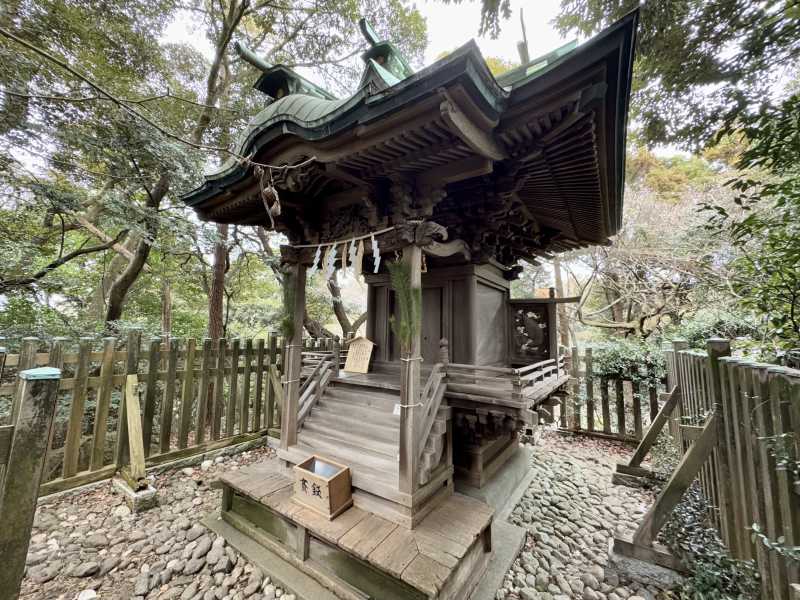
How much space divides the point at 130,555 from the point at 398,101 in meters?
4.47

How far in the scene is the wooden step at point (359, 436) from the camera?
9.61 ft

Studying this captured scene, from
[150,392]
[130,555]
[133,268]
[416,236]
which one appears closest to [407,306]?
[416,236]

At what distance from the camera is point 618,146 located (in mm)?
2395

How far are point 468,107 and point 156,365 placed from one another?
4.69 m

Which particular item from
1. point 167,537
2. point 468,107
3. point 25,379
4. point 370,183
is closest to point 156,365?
point 167,537

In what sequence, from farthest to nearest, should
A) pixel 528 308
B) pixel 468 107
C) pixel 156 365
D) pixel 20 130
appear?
1. pixel 528 308
2. pixel 20 130
3. pixel 156 365
4. pixel 468 107

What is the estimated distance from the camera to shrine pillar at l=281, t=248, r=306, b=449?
3.38 m

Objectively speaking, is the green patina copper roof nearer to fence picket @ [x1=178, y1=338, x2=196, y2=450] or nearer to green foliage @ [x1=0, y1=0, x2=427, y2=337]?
green foliage @ [x1=0, y1=0, x2=427, y2=337]

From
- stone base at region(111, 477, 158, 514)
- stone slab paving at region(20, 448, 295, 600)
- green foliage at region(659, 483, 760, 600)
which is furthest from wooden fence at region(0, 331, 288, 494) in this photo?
green foliage at region(659, 483, 760, 600)

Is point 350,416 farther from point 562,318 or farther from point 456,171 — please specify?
point 562,318

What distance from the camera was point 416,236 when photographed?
267cm

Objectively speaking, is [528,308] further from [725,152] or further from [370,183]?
[725,152]

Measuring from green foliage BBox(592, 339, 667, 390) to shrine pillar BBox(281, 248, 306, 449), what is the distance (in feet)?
19.4

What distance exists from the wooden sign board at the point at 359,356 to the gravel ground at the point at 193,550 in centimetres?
229
